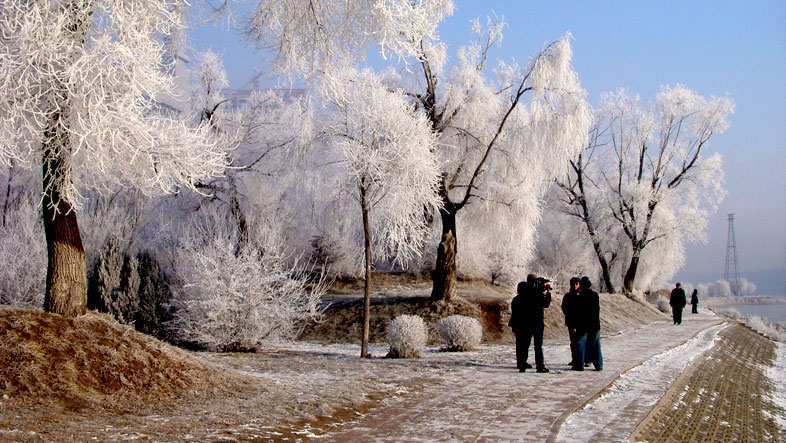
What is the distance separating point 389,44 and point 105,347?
5.57 meters

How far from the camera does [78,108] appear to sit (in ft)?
23.9

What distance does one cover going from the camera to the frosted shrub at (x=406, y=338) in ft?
44.0

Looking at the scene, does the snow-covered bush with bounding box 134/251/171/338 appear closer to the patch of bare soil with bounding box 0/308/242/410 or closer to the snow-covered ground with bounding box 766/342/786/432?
the patch of bare soil with bounding box 0/308/242/410

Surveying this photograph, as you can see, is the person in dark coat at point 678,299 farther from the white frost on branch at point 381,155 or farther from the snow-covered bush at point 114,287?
the snow-covered bush at point 114,287

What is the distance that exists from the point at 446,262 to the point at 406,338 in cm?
722

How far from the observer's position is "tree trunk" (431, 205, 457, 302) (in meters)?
20.2

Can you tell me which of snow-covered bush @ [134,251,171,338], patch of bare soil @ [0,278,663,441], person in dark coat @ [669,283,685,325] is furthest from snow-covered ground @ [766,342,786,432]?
snow-covered bush @ [134,251,171,338]

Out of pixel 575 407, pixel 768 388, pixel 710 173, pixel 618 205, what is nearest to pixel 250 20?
pixel 575 407

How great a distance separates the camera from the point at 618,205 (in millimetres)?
35344

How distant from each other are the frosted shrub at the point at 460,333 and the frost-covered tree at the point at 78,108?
27.9 ft

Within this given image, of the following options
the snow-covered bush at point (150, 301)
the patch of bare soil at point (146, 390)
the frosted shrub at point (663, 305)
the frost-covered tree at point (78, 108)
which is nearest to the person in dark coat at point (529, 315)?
the patch of bare soil at point (146, 390)

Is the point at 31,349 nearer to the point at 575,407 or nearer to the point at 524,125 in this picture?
the point at 575,407

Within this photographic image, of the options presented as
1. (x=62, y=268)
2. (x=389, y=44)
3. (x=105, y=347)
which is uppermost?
(x=389, y=44)

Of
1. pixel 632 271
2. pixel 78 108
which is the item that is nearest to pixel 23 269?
pixel 78 108
